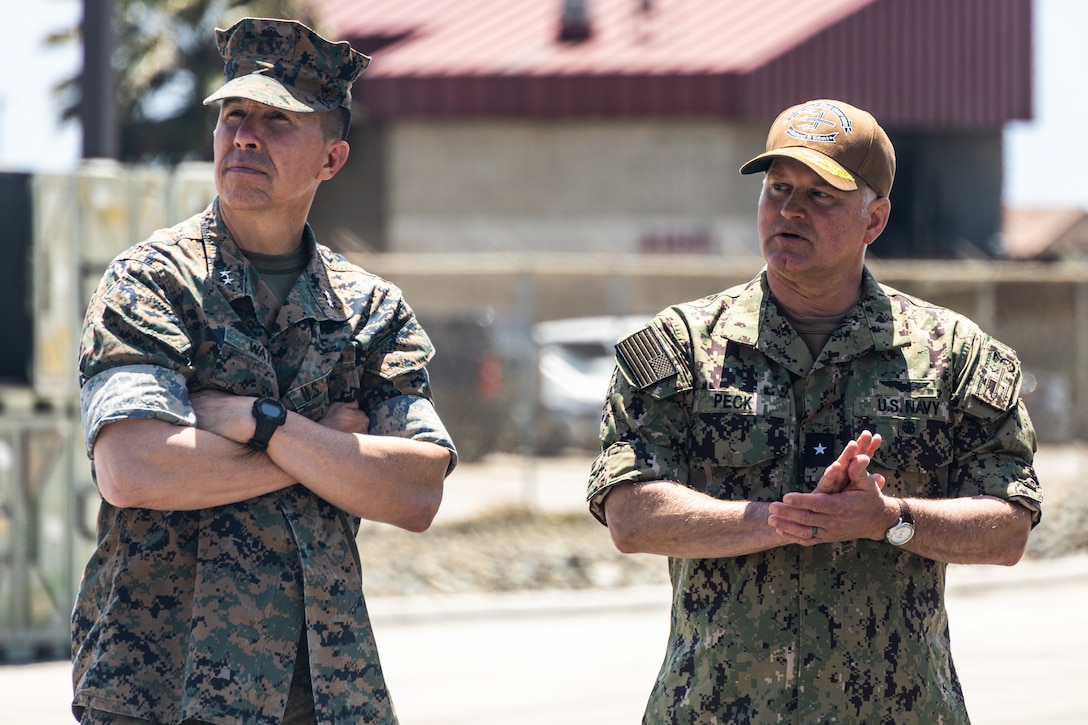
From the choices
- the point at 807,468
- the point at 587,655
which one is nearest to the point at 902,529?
the point at 807,468

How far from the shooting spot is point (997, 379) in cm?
324

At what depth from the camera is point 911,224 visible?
30.3m

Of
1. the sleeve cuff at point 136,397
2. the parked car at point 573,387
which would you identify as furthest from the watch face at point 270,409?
the parked car at point 573,387

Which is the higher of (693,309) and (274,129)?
(274,129)

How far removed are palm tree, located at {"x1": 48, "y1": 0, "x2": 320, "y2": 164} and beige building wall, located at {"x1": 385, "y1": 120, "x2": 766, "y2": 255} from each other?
343 cm

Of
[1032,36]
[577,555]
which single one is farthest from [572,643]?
[1032,36]

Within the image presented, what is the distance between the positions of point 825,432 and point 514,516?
9.78 m

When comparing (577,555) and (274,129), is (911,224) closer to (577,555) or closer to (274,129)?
(577,555)

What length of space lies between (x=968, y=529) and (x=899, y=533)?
0.18 m

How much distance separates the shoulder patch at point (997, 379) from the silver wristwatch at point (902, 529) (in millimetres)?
319

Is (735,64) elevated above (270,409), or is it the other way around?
(735,64)

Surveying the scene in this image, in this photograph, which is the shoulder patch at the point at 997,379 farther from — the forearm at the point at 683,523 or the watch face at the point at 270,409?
the watch face at the point at 270,409

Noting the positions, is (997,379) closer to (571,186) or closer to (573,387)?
(573,387)

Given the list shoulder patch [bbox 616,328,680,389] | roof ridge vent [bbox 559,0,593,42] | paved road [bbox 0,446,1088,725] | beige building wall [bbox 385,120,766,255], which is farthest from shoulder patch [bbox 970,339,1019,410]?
roof ridge vent [bbox 559,0,593,42]
